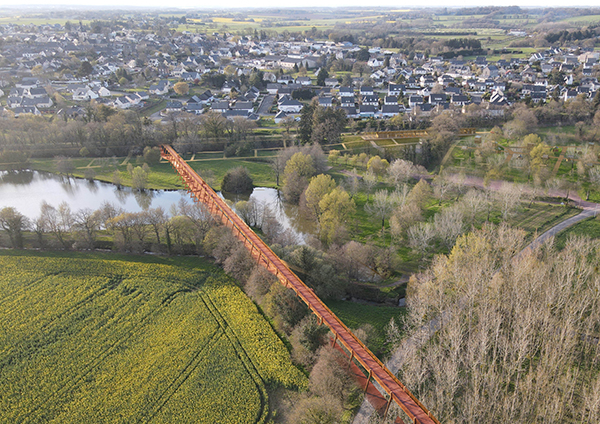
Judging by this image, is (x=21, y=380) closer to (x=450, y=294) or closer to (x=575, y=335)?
(x=450, y=294)

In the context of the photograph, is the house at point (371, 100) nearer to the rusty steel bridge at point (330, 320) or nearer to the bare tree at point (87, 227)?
the rusty steel bridge at point (330, 320)

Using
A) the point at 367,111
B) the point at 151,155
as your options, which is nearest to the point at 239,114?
the point at 151,155

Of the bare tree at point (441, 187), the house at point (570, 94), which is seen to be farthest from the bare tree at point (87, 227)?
the house at point (570, 94)

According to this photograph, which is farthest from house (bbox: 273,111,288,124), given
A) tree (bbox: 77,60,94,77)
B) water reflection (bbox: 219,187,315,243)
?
tree (bbox: 77,60,94,77)

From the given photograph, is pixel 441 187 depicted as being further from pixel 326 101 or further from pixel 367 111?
pixel 326 101

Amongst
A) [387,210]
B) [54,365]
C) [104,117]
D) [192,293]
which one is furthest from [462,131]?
[54,365]

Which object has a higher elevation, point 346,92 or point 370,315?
point 346,92

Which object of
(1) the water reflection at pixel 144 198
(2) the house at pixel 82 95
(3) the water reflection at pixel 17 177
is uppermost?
(2) the house at pixel 82 95
